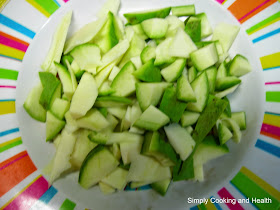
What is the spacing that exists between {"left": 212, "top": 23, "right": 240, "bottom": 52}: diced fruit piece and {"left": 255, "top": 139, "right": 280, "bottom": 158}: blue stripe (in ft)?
1.75

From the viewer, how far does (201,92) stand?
3.48ft

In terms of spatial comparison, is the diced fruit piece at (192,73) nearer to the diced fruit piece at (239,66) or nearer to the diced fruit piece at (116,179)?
the diced fruit piece at (239,66)

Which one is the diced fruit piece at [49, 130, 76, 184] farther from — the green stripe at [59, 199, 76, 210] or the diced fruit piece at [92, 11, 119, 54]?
the diced fruit piece at [92, 11, 119, 54]

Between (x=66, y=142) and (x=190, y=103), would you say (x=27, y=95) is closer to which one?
(x=66, y=142)

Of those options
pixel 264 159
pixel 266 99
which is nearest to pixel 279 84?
pixel 266 99

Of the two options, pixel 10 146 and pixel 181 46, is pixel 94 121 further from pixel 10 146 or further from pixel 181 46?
pixel 181 46

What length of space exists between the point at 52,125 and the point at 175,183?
0.71 m

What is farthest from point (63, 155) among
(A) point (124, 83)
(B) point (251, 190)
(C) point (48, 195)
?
(B) point (251, 190)

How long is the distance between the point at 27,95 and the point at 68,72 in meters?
0.27

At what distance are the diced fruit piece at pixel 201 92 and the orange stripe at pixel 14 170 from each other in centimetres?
88

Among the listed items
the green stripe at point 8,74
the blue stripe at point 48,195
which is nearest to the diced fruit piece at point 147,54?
the green stripe at point 8,74

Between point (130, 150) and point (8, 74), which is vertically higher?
point (8, 74)

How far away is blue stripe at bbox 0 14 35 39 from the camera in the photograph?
1.21 meters

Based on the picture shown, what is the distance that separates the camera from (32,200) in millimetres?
1075
